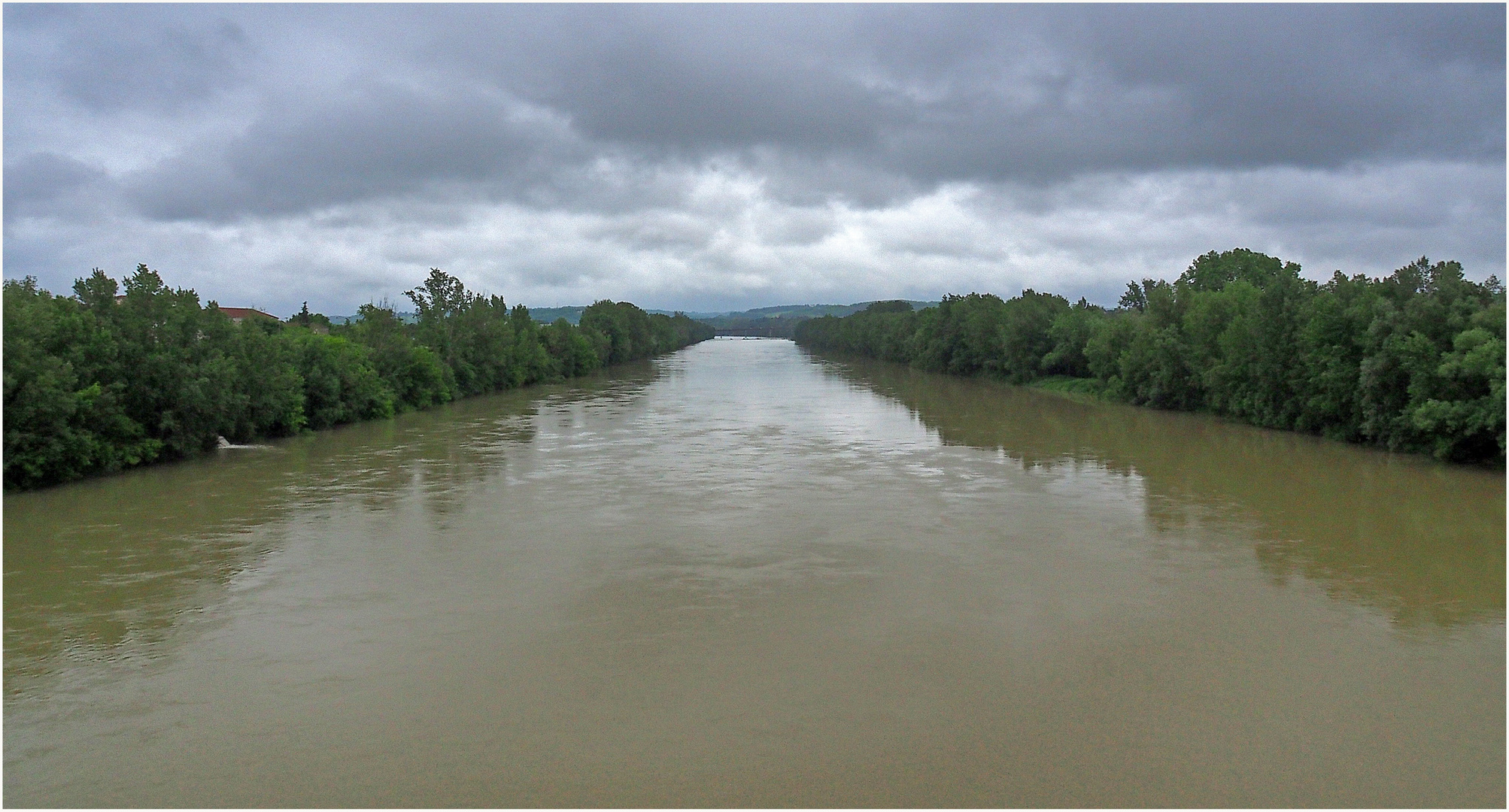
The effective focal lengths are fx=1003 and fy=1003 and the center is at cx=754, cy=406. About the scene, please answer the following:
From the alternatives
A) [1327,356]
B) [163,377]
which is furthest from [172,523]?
[1327,356]

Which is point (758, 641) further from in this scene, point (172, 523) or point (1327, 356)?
point (1327, 356)

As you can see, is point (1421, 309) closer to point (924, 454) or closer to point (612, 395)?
point (924, 454)

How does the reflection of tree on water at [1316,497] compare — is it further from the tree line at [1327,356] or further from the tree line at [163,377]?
the tree line at [163,377]

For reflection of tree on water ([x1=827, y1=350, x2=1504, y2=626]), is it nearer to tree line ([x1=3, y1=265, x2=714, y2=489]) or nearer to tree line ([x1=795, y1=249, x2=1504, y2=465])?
tree line ([x1=795, y1=249, x2=1504, y2=465])

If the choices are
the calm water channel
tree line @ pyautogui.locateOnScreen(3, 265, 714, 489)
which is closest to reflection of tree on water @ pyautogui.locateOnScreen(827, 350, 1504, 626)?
the calm water channel

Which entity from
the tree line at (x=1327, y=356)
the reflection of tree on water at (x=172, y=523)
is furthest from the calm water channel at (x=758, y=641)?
the tree line at (x=1327, y=356)

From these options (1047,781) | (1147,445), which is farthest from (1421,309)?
(1047,781)
